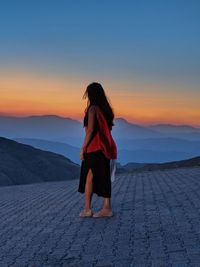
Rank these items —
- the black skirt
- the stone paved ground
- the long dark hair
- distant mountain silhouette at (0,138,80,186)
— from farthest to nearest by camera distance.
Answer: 1. distant mountain silhouette at (0,138,80,186)
2. the black skirt
3. the long dark hair
4. the stone paved ground

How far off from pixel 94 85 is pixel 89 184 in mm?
1471

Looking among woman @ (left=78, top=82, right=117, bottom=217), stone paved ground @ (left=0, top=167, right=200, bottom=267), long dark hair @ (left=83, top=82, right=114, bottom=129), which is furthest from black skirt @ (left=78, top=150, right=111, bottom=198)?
long dark hair @ (left=83, top=82, right=114, bottom=129)

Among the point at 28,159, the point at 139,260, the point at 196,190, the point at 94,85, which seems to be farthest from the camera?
the point at 28,159

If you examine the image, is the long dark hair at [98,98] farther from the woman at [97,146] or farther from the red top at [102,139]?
the red top at [102,139]

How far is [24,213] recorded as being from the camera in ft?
32.3

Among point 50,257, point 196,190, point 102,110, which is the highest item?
point 102,110

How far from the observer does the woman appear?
299 inches

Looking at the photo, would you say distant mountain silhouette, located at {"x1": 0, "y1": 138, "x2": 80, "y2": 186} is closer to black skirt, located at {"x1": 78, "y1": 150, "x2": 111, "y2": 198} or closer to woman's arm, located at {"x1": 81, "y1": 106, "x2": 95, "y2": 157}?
black skirt, located at {"x1": 78, "y1": 150, "x2": 111, "y2": 198}

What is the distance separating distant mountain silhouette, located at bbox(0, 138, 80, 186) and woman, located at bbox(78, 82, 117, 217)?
30.4 meters

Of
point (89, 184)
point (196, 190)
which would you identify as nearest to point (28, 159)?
point (196, 190)

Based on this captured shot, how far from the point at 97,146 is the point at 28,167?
44024mm

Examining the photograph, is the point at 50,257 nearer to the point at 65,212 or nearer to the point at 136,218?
the point at 136,218

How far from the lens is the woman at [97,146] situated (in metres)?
7.61

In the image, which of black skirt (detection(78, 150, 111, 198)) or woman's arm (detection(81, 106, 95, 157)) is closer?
woman's arm (detection(81, 106, 95, 157))
